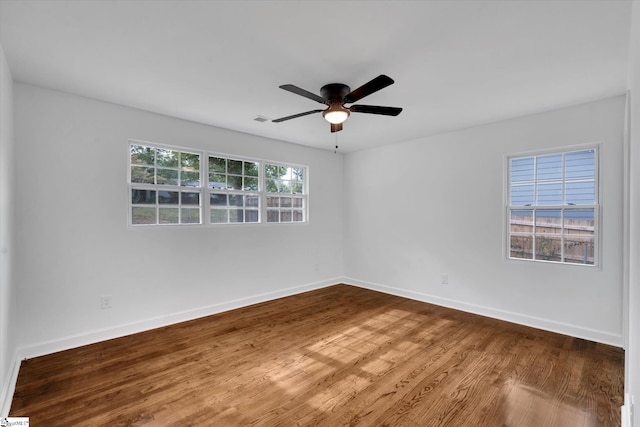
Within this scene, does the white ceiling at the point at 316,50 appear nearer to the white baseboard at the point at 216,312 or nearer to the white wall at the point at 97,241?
the white wall at the point at 97,241

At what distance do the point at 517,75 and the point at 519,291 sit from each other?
8.50ft

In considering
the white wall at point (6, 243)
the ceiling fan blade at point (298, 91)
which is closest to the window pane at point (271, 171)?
the ceiling fan blade at point (298, 91)

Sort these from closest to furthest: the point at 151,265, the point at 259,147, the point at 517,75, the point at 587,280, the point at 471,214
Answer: the point at 517,75 → the point at 587,280 → the point at 151,265 → the point at 471,214 → the point at 259,147

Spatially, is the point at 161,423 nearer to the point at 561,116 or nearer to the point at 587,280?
the point at 587,280

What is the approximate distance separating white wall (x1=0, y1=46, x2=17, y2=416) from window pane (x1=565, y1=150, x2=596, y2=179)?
17.5ft

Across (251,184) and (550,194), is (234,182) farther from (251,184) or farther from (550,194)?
(550,194)

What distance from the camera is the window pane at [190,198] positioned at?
3.93 meters

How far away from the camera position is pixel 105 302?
3240mm

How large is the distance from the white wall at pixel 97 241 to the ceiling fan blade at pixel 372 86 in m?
2.42

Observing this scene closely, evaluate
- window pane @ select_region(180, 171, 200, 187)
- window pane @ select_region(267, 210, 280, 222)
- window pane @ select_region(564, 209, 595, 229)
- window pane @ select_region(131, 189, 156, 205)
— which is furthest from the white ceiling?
window pane @ select_region(267, 210, 280, 222)

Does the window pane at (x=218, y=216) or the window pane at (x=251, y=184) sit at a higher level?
the window pane at (x=251, y=184)

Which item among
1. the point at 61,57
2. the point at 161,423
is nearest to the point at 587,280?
the point at 161,423

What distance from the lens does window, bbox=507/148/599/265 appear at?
3.34 metres

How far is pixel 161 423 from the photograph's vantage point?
1957 millimetres
